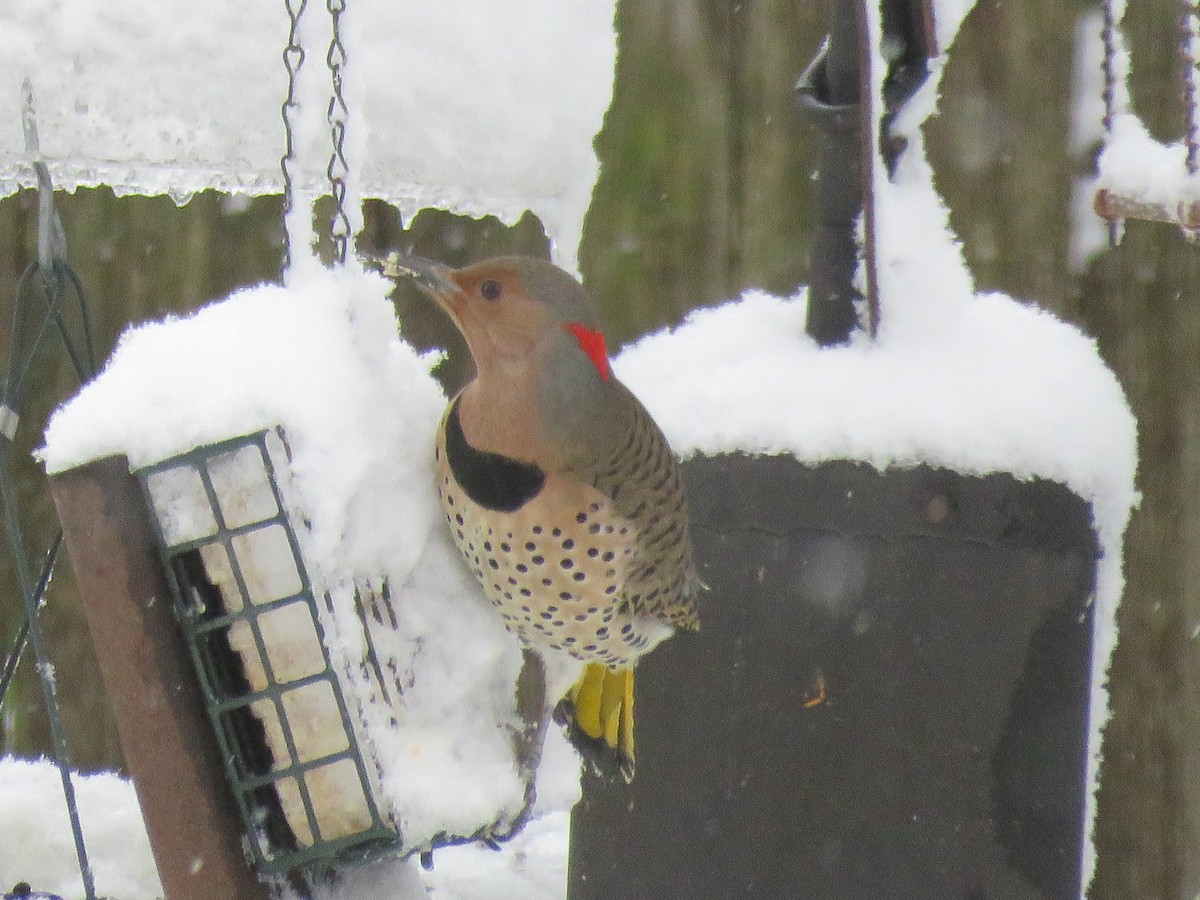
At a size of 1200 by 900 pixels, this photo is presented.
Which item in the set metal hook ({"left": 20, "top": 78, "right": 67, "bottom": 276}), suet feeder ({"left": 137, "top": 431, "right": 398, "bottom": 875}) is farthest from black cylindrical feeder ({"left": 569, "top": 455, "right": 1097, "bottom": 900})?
metal hook ({"left": 20, "top": 78, "right": 67, "bottom": 276})

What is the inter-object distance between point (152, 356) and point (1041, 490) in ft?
3.88

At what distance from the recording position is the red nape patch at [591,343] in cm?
179

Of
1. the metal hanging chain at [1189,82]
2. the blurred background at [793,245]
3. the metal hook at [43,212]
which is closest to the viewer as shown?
the metal hook at [43,212]

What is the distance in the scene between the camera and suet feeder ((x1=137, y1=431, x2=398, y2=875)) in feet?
5.29

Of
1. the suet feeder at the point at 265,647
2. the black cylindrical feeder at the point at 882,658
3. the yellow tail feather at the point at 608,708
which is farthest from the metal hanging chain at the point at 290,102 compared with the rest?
the yellow tail feather at the point at 608,708

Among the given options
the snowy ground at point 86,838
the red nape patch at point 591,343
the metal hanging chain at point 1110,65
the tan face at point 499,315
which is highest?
the metal hanging chain at point 1110,65

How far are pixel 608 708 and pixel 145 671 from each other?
2.77ft

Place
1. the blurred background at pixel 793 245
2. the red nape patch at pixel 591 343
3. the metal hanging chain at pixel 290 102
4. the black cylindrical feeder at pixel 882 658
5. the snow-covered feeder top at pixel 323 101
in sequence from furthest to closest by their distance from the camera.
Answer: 1. the blurred background at pixel 793 245
2. the snow-covered feeder top at pixel 323 101
3. the black cylindrical feeder at pixel 882 658
4. the red nape patch at pixel 591 343
5. the metal hanging chain at pixel 290 102

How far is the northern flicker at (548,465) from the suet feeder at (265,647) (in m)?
0.26

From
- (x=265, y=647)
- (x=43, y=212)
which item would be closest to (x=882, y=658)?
(x=265, y=647)

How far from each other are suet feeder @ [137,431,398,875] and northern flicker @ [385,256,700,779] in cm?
26

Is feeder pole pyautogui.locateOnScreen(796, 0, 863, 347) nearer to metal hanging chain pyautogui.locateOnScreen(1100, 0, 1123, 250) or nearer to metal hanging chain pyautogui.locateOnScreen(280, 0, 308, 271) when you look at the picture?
metal hanging chain pyautogui.locateOnScreen(1100, 0, 1123, 250)

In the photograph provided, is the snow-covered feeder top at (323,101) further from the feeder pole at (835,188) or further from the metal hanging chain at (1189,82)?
the metal hanging chain at (1189,82)

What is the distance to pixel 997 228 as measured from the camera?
9.02 feet
